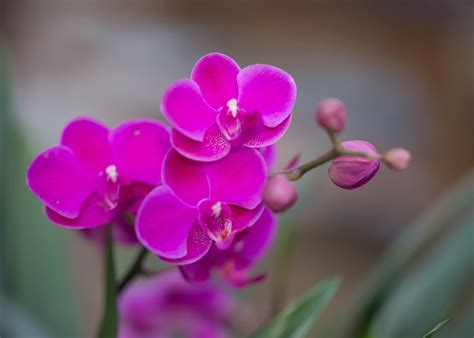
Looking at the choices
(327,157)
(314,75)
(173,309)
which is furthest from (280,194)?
(314,75)

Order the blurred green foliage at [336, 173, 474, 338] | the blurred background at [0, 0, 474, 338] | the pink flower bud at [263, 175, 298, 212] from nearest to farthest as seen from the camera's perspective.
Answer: the pink flower bud at [263, 175, 298, 212] → the blurred green foliage at [336, 173, 474, 338] → the blurred background at [0, 0, 474, 338]

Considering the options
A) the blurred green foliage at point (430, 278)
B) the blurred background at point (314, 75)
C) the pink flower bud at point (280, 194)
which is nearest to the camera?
the pink flower bud at point (280, 194)

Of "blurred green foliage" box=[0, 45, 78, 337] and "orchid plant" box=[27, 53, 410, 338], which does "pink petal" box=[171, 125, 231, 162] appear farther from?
"blurred green foliage" box=[0, 45, 78, 337]

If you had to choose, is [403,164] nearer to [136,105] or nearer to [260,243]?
[260,243]

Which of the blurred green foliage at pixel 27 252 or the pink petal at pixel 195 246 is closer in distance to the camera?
the pink petal at pixel 195 246

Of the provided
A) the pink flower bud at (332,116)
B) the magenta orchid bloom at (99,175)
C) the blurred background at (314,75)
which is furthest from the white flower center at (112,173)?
the blurred background at (314,75)

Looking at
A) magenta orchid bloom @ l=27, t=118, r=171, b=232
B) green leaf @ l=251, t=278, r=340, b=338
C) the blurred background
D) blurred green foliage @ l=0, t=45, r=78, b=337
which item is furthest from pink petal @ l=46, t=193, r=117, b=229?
the blurred background

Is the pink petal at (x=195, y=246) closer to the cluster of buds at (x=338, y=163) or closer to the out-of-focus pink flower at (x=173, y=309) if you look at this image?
the cluster of buds at (x=338, y=163)
